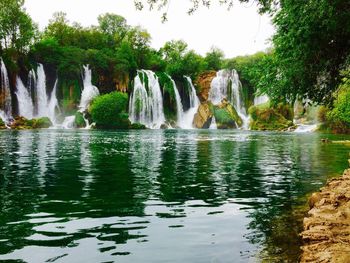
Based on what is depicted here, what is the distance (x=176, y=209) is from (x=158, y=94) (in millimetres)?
73040

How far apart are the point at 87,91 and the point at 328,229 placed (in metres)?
78.5

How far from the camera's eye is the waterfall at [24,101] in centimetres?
7138

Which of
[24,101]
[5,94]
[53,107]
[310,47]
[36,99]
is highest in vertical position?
[5,94]

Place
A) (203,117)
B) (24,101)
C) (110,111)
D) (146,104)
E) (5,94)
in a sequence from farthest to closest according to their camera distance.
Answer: (203,117) → (146,104) → (110,111) → (24,101) → (5,94)

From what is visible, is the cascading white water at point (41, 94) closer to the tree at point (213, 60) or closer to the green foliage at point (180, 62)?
the green foliage at point (180, 62)

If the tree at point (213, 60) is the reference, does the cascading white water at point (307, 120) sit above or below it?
below

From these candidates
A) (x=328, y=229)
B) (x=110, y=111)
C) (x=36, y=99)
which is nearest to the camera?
(x=328, y=229)

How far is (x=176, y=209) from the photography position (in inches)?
417

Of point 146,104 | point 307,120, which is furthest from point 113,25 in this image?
point 307,120

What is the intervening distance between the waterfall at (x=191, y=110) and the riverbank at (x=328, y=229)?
77576 millimetres

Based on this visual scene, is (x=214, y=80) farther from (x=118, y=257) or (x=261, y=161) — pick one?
(x=118, y=257)

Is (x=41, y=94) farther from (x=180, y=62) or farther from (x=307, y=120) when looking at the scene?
(x=307, y=120)

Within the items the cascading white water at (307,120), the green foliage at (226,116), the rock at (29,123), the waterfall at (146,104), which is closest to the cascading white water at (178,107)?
the waterfall at (146,104)

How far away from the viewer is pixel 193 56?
339 ft
